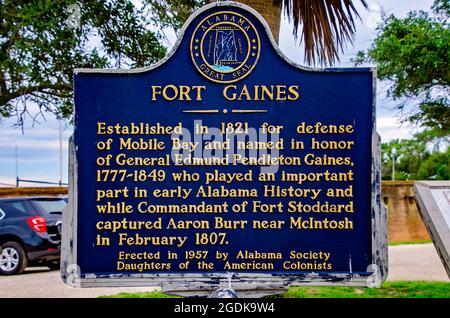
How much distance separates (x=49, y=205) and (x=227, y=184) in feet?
23.3

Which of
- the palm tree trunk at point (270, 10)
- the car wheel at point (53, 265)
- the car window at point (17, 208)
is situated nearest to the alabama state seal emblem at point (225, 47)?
the palm tree trunk at point (270, 10)

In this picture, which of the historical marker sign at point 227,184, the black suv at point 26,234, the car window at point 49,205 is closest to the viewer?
the historical marker sign at point 227,184

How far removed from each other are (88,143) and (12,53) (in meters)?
4.36

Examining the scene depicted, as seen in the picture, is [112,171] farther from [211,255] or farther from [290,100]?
[290,100]

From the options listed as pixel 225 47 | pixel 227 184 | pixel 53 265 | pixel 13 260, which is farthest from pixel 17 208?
pixel 225 47

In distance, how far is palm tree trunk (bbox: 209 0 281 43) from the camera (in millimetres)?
6320

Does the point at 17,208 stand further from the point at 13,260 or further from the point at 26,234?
the point at 13,260

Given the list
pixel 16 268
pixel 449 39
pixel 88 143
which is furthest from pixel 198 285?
pixel 449 39

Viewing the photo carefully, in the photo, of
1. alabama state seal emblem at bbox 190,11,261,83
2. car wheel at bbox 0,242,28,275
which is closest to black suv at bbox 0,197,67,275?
car wheel at bbox 0,242,28,275

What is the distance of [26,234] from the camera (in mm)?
10336

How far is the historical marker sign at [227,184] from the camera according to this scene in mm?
4535

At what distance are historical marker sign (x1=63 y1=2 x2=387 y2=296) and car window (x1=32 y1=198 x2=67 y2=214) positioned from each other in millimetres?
6353

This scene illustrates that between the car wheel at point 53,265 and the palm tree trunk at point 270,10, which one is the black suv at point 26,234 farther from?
the palm tree trunk at point 270,10

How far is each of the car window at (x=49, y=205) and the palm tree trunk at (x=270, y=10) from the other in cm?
583
